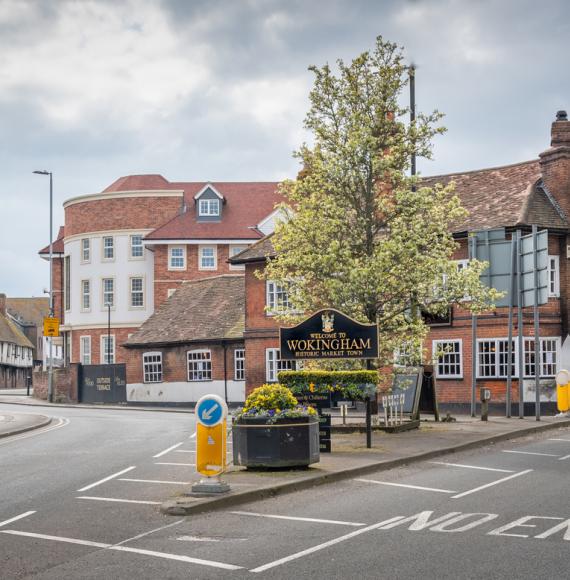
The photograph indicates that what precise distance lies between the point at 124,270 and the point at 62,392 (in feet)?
42.5

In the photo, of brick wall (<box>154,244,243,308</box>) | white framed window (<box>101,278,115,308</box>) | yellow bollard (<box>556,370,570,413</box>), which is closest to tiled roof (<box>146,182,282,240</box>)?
brick wall (<box>154,244,243,308</box>)

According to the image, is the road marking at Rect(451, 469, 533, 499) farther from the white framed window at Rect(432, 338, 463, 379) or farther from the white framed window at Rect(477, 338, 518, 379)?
the white framed window at Rect(432, 338, 463, 379)

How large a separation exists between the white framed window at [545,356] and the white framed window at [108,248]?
37.8 meters

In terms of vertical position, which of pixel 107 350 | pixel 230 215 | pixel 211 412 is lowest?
pixel 211 412

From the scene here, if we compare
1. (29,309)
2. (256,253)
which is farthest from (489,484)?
(29,309)

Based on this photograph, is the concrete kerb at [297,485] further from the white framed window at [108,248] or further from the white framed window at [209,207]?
the white framed window at [108,248]

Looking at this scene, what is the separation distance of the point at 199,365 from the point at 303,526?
3706 centimetres

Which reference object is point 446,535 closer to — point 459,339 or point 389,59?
point 389,59

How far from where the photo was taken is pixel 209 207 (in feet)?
221

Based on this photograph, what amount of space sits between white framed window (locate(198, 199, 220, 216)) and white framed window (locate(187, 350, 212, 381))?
68.2 ft

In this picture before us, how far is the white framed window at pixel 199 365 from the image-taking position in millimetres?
47306

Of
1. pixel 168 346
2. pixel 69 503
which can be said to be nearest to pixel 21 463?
pixel 69 503

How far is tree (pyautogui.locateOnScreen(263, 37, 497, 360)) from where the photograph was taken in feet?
80.4

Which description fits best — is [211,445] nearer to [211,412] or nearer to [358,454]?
[211,412]
